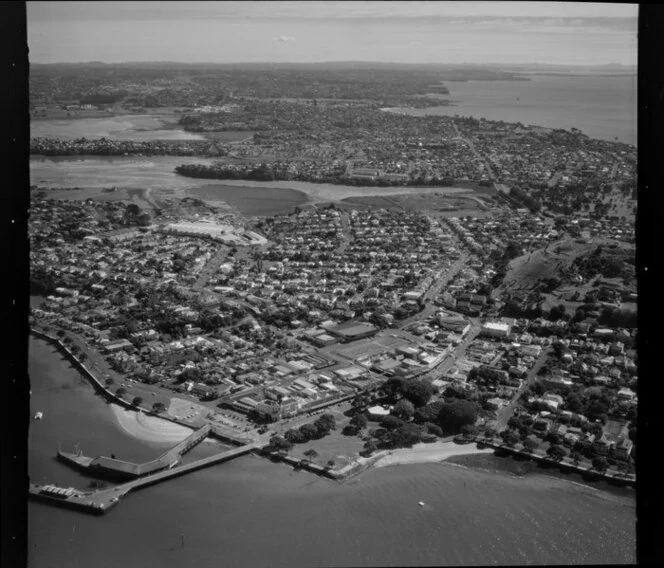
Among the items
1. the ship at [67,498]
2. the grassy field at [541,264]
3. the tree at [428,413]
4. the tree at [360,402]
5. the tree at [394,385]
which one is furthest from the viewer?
the grassy field at [541,264]

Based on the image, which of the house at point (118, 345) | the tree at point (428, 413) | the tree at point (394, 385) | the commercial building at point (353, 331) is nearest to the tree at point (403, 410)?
the tree at point (428, 413)

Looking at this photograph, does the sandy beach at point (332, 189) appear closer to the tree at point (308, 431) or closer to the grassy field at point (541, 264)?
the grassy field at point (541, 264)

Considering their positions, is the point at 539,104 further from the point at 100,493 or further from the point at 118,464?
the point at 100,493

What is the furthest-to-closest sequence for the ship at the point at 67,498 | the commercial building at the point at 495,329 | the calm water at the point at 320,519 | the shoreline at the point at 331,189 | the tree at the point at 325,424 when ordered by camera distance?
the shoreline at the point at 331,189
the commercial building at the point at 495,329
the tree at the point at 325,424
the ship at the point at 67,498
the calm water at the point at 320,519

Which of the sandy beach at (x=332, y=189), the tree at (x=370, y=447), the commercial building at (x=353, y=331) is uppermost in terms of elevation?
the sandy beach at (x=332, y=189)

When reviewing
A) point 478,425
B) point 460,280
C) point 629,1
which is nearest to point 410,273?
point 460,280

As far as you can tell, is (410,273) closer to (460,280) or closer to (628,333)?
(460,280)
